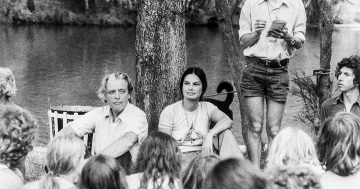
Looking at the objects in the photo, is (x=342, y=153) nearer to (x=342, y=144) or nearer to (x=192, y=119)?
(x=342, y=144)

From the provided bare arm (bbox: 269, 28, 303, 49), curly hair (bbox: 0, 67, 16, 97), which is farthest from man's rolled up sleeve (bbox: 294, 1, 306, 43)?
curly hair (bbox: 0, 67, 16, 97)

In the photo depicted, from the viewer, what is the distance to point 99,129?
515cm

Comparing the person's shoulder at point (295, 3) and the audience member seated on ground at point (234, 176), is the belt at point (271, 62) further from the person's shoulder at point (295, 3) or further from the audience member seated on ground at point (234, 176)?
the audience member seated on ground at point (234, 176)

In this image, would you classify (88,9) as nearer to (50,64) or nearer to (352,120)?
(50,64)

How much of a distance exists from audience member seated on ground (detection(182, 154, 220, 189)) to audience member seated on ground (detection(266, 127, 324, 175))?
0.35m

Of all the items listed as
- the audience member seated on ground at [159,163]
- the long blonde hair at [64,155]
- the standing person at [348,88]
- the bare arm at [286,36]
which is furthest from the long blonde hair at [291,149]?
the standing person at [348,88]

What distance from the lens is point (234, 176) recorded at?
9.09 feet

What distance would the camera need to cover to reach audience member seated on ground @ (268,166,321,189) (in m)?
3.08

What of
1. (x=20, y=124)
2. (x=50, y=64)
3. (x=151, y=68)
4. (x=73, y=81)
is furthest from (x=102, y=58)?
(x=20, y=124)

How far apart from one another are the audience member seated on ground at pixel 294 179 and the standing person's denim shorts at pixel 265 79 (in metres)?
2.05

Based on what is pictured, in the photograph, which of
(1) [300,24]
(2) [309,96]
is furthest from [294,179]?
(2) [309,96]

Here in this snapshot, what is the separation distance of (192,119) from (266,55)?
745 mm

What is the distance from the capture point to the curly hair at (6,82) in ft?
16.7

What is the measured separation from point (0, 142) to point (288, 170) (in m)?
1.50
